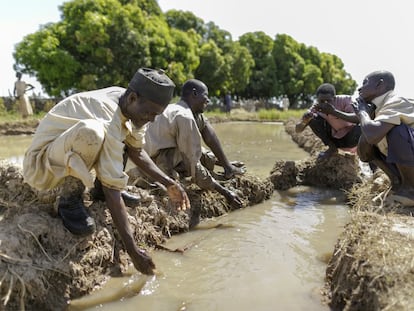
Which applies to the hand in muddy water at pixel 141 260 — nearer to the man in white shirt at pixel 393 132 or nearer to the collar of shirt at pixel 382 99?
the man in white shirt at pixel 393 132

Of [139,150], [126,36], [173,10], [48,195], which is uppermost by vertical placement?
[173,10]

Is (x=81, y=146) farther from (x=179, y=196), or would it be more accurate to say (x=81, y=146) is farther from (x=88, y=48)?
(x=88, y=48)

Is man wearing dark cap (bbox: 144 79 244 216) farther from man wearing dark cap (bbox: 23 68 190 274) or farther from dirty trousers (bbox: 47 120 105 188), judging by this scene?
dirty trousers (bbox: 47 120 105 188)

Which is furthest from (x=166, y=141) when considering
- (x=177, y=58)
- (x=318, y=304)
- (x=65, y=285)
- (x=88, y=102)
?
(x=177, y=58)

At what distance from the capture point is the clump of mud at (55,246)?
219 centimetres

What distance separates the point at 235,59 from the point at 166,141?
28875mm

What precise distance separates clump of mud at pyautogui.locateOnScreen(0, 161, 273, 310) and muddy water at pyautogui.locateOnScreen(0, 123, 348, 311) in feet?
0.39

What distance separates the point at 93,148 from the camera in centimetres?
237

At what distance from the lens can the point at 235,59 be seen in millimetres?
31812

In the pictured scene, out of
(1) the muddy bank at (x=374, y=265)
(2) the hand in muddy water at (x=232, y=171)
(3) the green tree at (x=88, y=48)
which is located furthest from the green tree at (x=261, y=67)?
(1) the muddy bank at (x=374, y=265)

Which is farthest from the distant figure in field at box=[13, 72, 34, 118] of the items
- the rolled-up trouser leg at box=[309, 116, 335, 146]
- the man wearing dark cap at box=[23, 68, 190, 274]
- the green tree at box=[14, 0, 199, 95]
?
the man wearing dark cap at box=[23, 68, 190, 274]

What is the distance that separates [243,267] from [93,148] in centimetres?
136

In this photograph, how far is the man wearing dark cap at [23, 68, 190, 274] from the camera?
2375 millimetres

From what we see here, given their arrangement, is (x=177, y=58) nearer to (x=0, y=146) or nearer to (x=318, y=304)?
(x=0, y=146)
